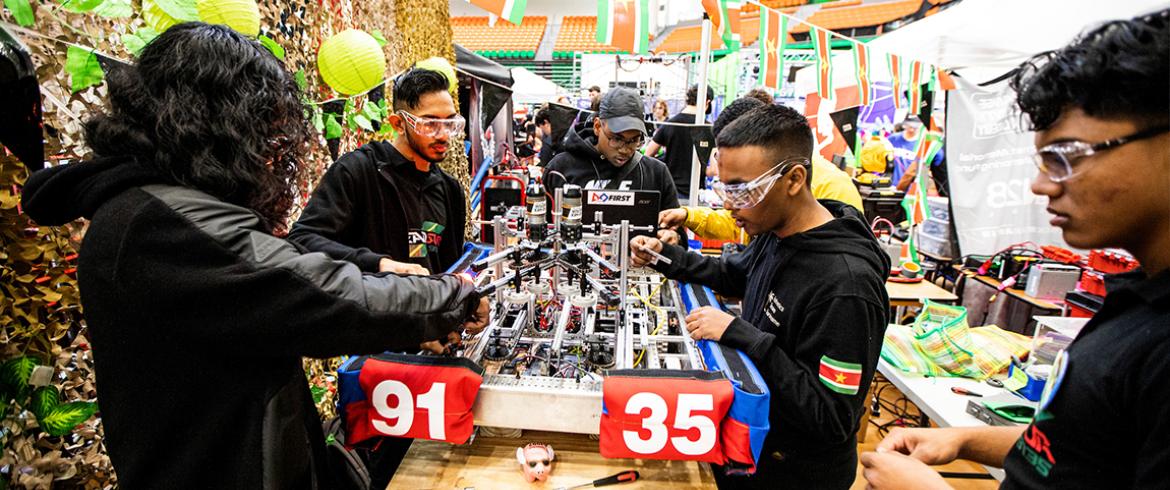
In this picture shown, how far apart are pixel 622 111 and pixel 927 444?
241 cm

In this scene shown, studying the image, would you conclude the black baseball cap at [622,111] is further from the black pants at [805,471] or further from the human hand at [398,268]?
the black pants at [805,471]

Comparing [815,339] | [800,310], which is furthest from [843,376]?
[800,310]

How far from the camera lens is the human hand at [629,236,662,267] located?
7.50 ft

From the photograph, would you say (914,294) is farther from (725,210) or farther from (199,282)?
(199,282)

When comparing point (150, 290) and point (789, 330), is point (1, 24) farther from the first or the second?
point (789, 330)

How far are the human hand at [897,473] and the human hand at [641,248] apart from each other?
4.22 ft

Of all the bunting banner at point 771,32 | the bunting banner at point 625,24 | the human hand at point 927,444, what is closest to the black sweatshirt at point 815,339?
the human hand at point 927,444

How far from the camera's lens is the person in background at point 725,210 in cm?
263

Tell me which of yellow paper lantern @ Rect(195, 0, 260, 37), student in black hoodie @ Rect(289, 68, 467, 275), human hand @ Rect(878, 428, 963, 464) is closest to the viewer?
human hand @ Rect(878, 428, 963, 464)

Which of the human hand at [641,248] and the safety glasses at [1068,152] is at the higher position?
the safety glasses at [1068,152]

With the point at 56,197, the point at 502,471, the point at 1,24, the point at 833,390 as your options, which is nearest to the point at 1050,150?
the point at 833,390

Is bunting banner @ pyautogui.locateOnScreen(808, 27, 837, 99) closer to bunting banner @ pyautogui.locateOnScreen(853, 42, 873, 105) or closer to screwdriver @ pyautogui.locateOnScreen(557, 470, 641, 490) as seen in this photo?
bunting banner @ pyautogui.locateOnScreen(853, 42, 873, 105)

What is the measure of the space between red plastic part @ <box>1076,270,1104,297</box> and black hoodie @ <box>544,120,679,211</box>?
8.40 ft

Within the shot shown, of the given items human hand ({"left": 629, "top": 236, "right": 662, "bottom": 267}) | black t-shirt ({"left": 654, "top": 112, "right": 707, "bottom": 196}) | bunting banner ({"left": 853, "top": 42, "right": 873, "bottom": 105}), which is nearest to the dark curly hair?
human hand ({"left": 629, "top": 236, "right": 662, "bottom": 267})
